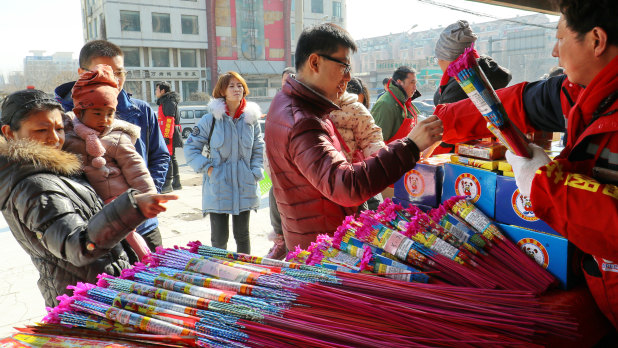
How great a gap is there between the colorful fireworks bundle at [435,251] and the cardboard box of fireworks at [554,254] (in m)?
0.03

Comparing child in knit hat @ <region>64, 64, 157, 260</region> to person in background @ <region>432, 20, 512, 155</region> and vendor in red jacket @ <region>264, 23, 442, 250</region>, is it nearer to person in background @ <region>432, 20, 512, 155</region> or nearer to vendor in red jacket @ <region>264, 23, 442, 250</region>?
vendor in red jacket @ <region>264, 23, 442, 250</region>

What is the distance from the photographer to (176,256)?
1256 millimetres

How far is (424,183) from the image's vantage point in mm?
1483

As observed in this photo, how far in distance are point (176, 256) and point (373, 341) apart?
70cm

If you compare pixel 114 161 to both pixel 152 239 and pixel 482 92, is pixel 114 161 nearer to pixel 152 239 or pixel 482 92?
pixel 152 239

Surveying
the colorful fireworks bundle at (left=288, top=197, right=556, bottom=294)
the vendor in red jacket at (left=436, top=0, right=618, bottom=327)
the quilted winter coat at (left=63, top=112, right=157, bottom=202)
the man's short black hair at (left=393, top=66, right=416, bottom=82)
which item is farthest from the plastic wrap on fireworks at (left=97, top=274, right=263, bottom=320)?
the man's short black hair at (left=393, top=66, right=416, bottom=82)

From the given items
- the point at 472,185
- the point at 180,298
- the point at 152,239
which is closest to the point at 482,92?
the point at 472,185

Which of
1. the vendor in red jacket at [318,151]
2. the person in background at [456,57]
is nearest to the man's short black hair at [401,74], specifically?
the person in background at [456,57]

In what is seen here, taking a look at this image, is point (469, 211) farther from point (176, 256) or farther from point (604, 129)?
point (176, 256)

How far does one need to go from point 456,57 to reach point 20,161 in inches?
114

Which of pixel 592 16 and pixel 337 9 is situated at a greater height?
pixel 337 9

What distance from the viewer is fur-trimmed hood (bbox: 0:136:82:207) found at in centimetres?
146

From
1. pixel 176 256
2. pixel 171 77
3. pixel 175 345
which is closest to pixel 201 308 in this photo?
pixel 175 345

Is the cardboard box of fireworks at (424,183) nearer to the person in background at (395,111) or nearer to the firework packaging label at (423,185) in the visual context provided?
the firework packaging label at (423,185)
